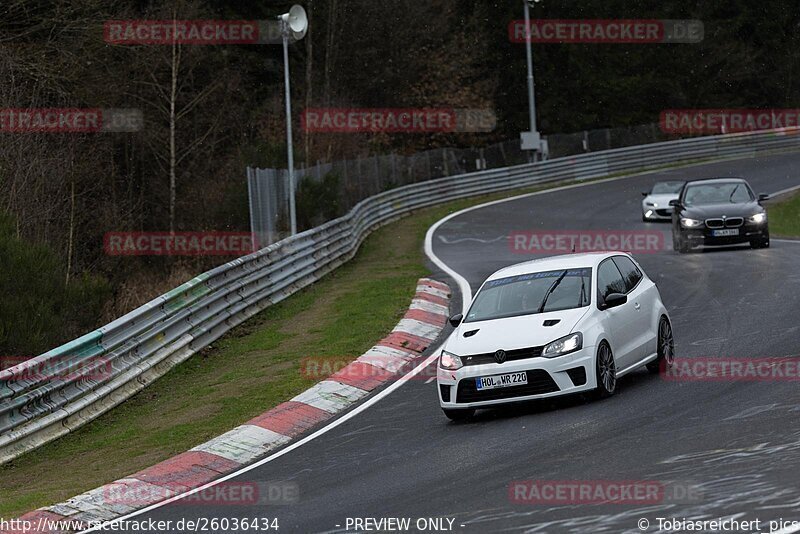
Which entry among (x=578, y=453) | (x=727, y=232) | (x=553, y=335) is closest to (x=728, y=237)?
(x=727, y=232)

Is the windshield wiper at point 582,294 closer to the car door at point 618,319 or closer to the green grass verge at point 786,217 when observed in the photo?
the car door at point 618,319

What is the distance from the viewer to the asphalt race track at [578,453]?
8.09 meters

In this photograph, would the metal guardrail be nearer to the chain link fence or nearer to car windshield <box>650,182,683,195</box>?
the chain link fence

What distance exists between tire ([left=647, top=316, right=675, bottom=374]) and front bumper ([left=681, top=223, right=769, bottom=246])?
1165cm

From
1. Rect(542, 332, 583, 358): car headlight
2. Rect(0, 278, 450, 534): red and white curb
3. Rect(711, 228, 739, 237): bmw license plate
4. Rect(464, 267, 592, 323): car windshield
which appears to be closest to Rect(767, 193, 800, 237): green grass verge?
Rect(711, 228, 739, 237): bmw license plate

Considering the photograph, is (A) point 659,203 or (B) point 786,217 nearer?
(A) point 659,203

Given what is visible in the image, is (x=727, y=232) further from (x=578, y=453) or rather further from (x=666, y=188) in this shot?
(x=578, y=453)

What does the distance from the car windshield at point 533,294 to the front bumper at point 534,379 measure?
38.1 inches

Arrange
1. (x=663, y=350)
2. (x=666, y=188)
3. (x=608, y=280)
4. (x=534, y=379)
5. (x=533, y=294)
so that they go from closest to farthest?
(x=534, y=379)
(x=533, y=294)
(x=608, y=280)
(x=663, y=350)
(x=666, y=188)

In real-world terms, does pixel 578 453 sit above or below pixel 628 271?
below

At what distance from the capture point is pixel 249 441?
12367mm

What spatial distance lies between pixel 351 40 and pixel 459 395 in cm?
4799

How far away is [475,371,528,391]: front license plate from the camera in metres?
11.9

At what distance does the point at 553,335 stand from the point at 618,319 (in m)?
1.13
